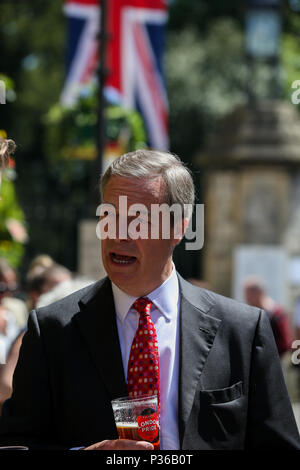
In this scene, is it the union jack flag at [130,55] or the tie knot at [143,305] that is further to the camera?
the union jack flag at [130,55]

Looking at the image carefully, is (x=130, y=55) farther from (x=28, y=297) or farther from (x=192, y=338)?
(x=192, y=338)

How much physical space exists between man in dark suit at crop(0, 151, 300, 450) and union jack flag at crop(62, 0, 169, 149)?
9.27 m

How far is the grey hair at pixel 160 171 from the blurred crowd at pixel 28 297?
1765 mm

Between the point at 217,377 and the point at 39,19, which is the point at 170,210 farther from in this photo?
the point at 39,19

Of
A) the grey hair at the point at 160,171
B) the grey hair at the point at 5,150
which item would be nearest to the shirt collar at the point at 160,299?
the grey hair at the point at 160,171

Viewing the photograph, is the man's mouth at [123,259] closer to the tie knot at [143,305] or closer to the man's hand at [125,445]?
the tie knot at [143,305]

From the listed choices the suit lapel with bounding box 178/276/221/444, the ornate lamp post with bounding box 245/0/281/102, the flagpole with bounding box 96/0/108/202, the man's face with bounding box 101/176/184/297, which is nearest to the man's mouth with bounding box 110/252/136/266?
the man's face with bounding box 101/176/184/297

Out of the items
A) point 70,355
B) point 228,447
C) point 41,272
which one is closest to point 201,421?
A: point 228,447

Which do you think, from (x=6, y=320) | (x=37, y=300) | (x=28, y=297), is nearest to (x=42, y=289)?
(x=37, y=300)

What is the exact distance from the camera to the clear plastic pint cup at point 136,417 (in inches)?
95.7

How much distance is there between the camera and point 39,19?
85.5ft

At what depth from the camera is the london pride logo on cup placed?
2.43m

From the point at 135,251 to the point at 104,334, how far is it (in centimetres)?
28

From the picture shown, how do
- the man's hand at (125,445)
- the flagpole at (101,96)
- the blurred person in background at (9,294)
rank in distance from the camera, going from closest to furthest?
the man's hand at (125,445) → the blurred person in background at (9,294) → the flagpole at (101,96)
